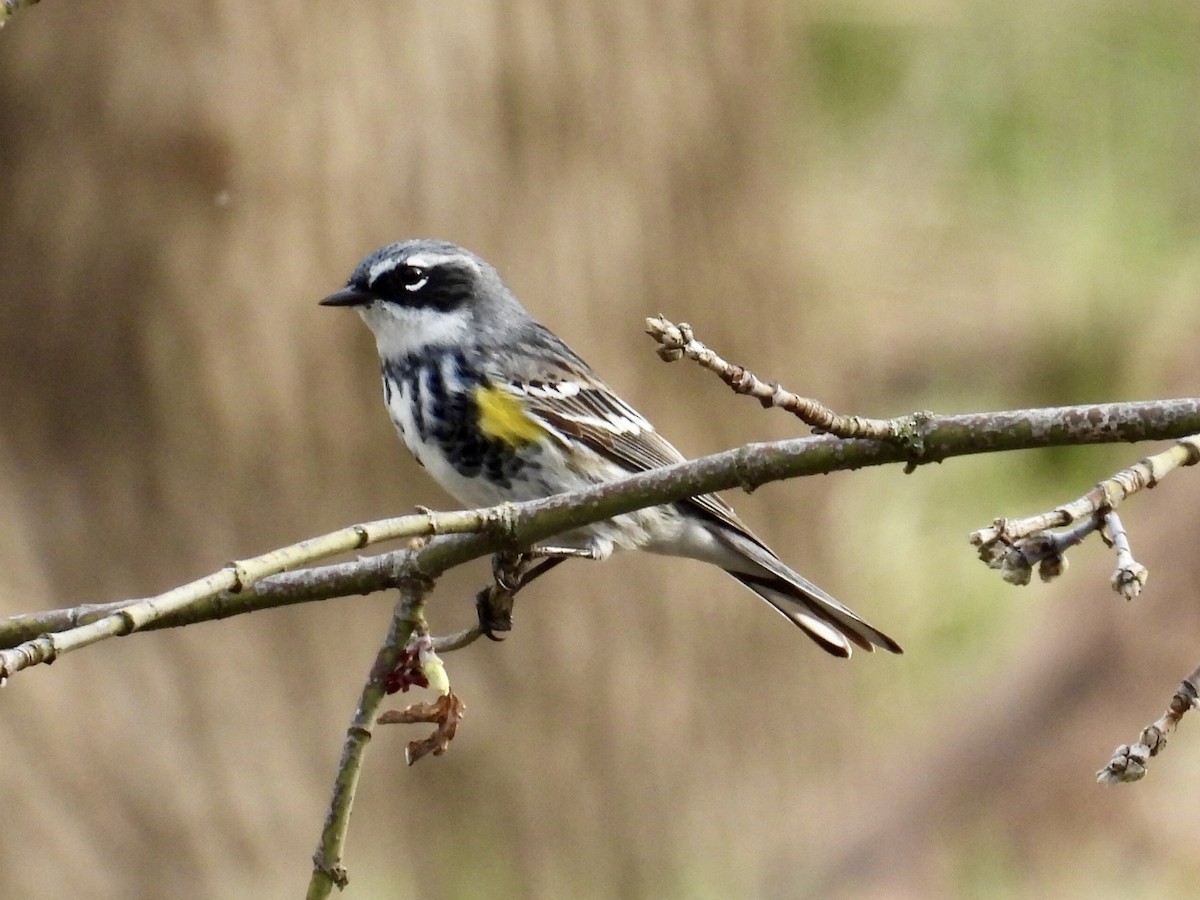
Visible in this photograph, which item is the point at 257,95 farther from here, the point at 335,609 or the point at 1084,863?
the point at 1084,863

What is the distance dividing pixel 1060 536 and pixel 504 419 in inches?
68.1

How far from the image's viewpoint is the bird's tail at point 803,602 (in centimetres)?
333

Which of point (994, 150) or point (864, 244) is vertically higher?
point (994, 150)

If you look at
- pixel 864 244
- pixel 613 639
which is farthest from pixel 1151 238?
pixel 613 639

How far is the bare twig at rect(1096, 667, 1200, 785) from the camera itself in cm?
182

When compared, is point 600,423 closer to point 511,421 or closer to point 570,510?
point 511,421

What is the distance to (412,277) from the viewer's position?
3.73 metres

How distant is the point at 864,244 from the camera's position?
342 inches

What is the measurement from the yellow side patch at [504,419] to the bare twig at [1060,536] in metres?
1.67

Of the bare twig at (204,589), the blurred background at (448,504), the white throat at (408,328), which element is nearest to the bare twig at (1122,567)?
the bare twig at (204,589)

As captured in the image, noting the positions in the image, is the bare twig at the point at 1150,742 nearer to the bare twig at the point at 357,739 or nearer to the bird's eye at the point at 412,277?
the bare twig at the point at 357,739

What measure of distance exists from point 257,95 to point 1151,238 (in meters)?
5.11

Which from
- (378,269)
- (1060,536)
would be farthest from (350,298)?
(1060,536)

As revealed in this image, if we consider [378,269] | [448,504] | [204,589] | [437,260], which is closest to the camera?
[204,589]
